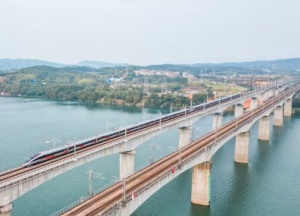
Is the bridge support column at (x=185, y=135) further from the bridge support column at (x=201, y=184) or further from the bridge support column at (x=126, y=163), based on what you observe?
the bridge support column at (x=126, y=163)

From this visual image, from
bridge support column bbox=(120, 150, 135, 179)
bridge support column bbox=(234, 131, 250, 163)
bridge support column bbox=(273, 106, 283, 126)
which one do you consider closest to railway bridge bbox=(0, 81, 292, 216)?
bridge support column bbox=(120, 150, 135, 179)

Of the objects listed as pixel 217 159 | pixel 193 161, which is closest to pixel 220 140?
pixel 193 161

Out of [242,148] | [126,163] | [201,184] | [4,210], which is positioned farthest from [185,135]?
[4,210]

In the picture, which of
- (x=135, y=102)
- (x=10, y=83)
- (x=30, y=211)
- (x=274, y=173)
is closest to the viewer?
(x=30, y=211)

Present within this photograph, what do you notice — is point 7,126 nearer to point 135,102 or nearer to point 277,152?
point 135,102

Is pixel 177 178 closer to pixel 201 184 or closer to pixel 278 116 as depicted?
pixel 201 184

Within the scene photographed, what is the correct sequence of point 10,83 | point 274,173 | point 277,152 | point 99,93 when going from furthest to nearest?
point 10,83 < point 99,93 < point 277,152 < point 274,173

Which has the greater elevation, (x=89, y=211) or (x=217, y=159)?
(x=89, y=211)
